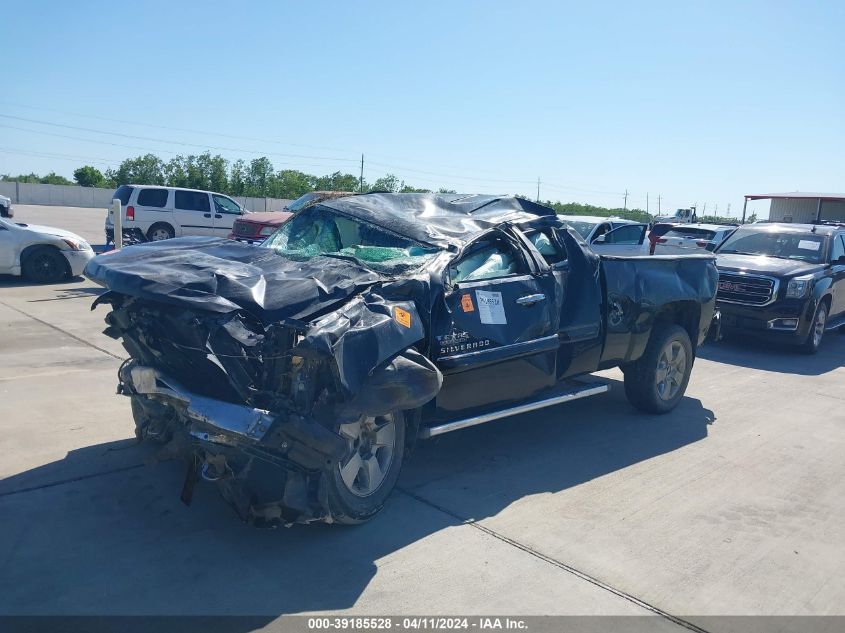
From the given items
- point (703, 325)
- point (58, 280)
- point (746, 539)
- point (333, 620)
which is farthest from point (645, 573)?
point (58, 280)

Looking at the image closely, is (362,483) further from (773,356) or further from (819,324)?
(819,324)

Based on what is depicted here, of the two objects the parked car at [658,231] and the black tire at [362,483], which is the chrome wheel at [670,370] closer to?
the black tire at [362,483]

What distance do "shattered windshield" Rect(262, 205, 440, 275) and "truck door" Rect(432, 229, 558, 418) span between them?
347 mm

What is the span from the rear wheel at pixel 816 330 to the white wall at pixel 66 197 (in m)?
42.6

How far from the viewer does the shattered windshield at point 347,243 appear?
510 cm

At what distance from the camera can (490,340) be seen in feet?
16.8

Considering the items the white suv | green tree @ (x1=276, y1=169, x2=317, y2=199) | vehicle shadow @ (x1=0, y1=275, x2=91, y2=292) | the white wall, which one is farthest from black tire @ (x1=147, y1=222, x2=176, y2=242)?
green tree @ (x1=276, y1=169, x2=317, y2=199)

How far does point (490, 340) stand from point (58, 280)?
11901 mm

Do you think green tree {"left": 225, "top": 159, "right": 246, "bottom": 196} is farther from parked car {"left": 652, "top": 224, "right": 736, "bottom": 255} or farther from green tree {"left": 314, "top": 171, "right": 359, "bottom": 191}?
parked car {"left": 652, "top": 224, "right": 736, "bottom": 255}

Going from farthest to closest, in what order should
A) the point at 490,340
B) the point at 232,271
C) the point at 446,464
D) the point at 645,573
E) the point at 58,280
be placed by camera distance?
the point at 58,280 → the point at 446,464 → the point at 490,340 → the point at 232,271 → the point at 645,573

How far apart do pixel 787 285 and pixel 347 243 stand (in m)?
7.80

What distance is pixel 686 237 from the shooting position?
63.2 feet

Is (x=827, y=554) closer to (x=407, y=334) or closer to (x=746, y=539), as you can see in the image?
(x=746, y=539)

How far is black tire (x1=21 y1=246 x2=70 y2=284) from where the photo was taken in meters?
13.9
